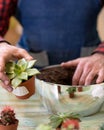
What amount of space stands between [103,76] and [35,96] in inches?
8.4

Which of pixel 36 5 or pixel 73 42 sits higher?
pixel 36 5

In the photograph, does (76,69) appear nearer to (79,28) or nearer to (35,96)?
(35,96)

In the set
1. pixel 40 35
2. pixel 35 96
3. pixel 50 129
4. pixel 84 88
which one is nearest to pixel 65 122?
pixel 50 129

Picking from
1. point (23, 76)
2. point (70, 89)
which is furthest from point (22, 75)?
point (70, 89)

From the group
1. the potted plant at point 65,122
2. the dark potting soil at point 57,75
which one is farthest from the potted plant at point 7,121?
the dark potting soil at point 57,75

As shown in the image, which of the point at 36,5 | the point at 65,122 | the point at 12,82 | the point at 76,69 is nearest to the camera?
the point at 65,122

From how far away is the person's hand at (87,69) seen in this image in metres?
1.09

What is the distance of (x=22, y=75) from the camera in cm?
96

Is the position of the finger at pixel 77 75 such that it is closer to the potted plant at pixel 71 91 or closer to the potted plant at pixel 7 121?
the potted plant at pixel 71 91

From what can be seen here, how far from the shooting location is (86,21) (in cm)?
155

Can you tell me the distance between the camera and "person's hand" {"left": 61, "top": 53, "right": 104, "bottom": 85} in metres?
1.09

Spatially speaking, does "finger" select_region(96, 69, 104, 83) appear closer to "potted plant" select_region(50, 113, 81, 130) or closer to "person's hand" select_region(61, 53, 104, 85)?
"person's hand" select_region(61, 53, 104, 85)

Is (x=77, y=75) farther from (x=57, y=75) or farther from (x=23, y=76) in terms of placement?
(x=23, y=76)

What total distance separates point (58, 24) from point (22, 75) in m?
0.60
